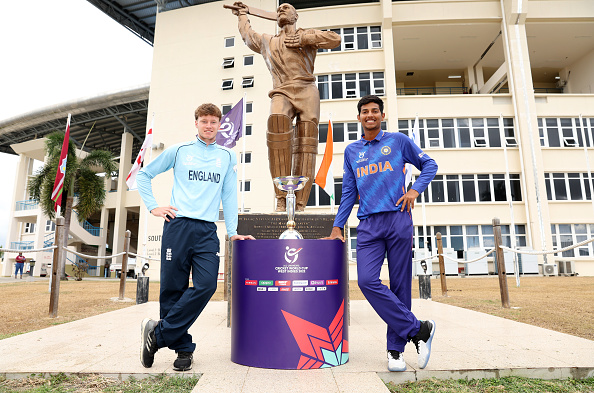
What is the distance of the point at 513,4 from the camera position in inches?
841

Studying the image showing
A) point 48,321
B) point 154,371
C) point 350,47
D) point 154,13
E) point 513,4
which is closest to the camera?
point 154,371

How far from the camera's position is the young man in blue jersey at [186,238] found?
8.88 ft

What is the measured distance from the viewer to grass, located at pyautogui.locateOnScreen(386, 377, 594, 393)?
2.38m

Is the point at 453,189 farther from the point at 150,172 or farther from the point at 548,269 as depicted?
the point at 150,172

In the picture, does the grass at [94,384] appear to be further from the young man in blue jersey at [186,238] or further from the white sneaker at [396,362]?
the white sneaker at [396,362]

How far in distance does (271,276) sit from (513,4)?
24.8 m

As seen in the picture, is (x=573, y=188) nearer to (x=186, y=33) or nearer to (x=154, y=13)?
(x=186, y=33)


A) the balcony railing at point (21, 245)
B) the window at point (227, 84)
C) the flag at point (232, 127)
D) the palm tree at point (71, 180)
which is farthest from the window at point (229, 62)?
the balcony railing at point (21, 245)

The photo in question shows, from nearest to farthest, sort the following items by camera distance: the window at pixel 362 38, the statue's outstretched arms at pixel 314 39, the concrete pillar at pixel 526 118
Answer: the statue's outstretched arms at pixel 314 39, the concrete pillar at pixel 526 118, the window at pixel 362 38

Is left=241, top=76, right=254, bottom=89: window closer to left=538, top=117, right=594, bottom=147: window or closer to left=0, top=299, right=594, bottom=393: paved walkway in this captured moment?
left=538, top=117, right=594, bottom=147: window

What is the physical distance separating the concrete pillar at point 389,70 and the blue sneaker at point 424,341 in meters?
19.8

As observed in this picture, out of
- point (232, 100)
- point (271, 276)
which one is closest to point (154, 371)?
point (271, 276)

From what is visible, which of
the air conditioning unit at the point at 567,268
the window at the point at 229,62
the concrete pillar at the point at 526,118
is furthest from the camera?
the window at the point at 229,62

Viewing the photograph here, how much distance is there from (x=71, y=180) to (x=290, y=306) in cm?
2258
